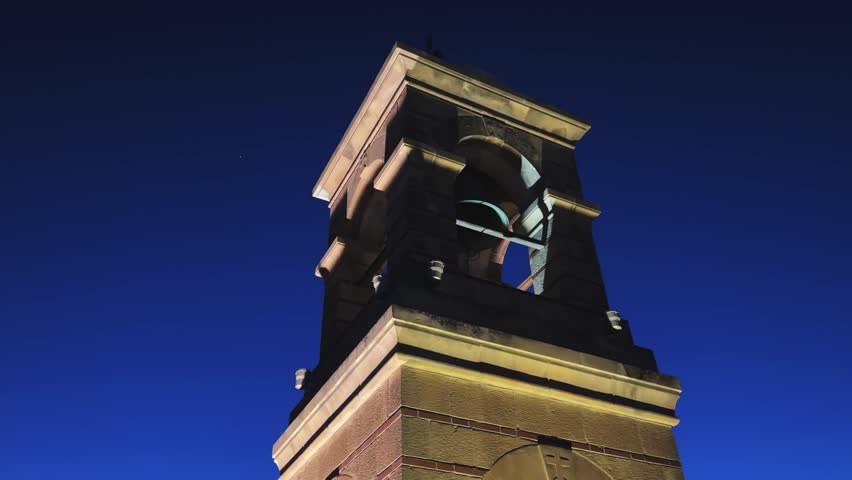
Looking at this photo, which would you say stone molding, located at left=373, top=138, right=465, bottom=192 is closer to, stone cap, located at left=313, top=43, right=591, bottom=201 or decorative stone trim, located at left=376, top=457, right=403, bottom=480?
stone cap, located at left=313, top=43, right=591, bottom=201

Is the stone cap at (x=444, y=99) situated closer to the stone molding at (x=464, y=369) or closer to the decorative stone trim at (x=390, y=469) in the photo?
the stone molding at (x=464, y=369)

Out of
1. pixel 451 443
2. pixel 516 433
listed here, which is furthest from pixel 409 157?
pixel 451 443

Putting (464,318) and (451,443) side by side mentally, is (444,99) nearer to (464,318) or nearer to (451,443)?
(464,318)

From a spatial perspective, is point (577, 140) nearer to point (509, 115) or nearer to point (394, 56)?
point (509, 115)

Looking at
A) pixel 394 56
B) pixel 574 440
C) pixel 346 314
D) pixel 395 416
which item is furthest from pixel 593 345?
pixel 394 56

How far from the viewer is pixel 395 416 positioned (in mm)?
8594

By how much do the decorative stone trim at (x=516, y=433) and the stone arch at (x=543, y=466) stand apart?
0.46 ft

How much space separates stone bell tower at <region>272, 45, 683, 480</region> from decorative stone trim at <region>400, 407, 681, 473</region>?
2 cm

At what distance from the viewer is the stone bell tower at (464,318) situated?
29.3ft

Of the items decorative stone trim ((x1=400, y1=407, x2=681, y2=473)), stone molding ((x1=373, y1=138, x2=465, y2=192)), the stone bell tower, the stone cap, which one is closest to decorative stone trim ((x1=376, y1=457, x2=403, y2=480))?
the stone bell tower

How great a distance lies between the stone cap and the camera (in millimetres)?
12648

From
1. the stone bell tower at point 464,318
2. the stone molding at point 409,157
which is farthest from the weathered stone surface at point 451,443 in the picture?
the stone molding at point 409,157

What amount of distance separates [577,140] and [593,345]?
4.59 metres

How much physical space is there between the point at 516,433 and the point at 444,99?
19.3ft
